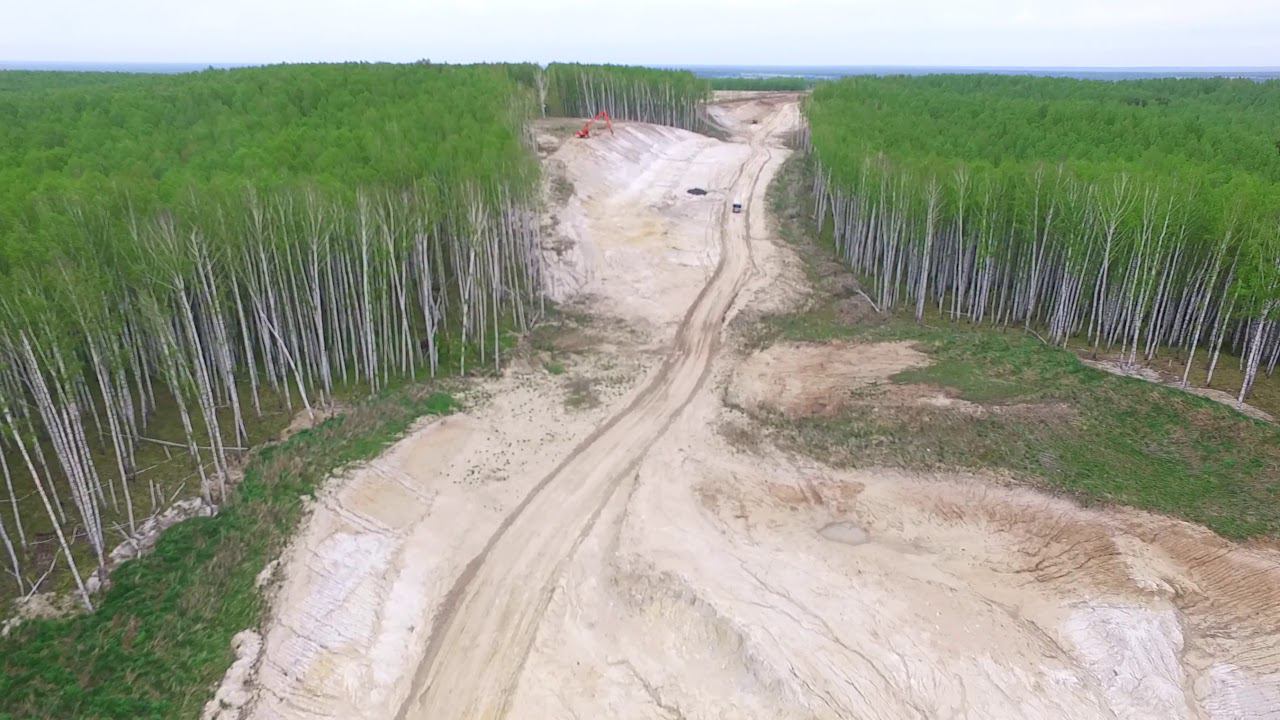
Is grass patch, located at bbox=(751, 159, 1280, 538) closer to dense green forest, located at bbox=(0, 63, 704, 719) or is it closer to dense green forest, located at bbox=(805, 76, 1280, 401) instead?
dense green forest, located at bbox=(805, 76, 1280, 401)

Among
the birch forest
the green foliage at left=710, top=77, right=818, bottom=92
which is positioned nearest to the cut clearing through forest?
the birch forest

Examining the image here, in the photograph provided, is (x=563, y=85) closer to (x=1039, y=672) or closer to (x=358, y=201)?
(x=358, y=201)

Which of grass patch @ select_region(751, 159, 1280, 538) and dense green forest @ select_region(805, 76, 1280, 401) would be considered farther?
dense green forest @ select_region(805, 76, 1280, 401)

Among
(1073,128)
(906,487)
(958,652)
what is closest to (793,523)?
(906,487)

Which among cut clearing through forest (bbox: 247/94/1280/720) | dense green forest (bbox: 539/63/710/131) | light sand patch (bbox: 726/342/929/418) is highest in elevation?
dense green forest (bbox: 539/63/710/131)

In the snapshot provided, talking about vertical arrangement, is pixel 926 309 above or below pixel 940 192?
below

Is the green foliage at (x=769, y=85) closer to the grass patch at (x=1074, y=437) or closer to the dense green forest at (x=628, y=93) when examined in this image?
the dense green forest at (x=628, y=93)
